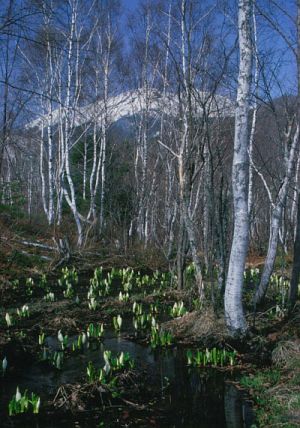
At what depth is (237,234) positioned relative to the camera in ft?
21.2

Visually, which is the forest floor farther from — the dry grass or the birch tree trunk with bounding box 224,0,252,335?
the birch tree trunk with bounding box 224,0,252,335

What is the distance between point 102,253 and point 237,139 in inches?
399

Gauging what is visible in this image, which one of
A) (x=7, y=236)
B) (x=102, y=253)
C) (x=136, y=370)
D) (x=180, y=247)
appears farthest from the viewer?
(x=102, y=253)

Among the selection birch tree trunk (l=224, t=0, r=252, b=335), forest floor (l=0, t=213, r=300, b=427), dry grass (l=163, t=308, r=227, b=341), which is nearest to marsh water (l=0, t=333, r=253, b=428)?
forest floor (l=0, t=213, r=300, b=427)

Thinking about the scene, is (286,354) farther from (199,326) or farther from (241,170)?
(241,170)

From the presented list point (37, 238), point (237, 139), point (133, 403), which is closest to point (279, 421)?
point (133, 403)

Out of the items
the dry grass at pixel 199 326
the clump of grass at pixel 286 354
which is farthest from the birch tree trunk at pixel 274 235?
the clump of grass at pixel 286 354

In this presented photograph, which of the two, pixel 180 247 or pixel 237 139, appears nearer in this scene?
pixel 237 139

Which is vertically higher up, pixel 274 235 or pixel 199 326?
pixel 274 235

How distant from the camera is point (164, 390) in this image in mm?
5309

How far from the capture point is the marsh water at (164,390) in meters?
4.45

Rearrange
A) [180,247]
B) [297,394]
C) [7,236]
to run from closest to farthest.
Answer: [297,394] < [180,247] < [7,236]

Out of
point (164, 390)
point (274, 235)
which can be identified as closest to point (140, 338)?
point (164, 390)

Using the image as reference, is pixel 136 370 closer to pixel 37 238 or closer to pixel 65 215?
pixel 37 238
